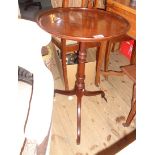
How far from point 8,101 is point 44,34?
464 mm

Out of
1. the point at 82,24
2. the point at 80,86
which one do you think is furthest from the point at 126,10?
the point at 80,86

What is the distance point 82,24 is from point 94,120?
790mm

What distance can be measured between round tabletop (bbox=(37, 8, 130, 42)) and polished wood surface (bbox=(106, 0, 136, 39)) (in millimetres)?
101

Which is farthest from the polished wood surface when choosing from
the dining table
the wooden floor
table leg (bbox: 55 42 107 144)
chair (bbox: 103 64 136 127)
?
the wooden floor

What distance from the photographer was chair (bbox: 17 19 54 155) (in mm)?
957

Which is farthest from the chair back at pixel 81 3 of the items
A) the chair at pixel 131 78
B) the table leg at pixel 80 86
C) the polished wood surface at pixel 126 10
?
the chair at pixel 131 78

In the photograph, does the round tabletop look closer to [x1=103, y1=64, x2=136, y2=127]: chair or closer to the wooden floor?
[x1=103, y1=64, x2=136, y2=127]: chair

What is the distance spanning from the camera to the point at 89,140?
170 cm

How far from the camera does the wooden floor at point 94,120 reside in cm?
165

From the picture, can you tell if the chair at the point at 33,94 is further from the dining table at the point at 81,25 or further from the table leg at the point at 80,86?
the table leg at the point at 80,86

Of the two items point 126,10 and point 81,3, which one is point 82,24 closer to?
point 126,10

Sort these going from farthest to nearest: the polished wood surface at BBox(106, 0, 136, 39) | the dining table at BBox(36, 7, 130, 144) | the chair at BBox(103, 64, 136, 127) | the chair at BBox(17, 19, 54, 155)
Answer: the polished wood surface at BBox(106, 0, 136, 39), the chair at BBox(103, 64, 136, 127), the dining table at BBox(36, 7, 130, 144), the chair at BBox(17, 19, 54, 155)

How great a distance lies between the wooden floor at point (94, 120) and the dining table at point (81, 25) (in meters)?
0.10
